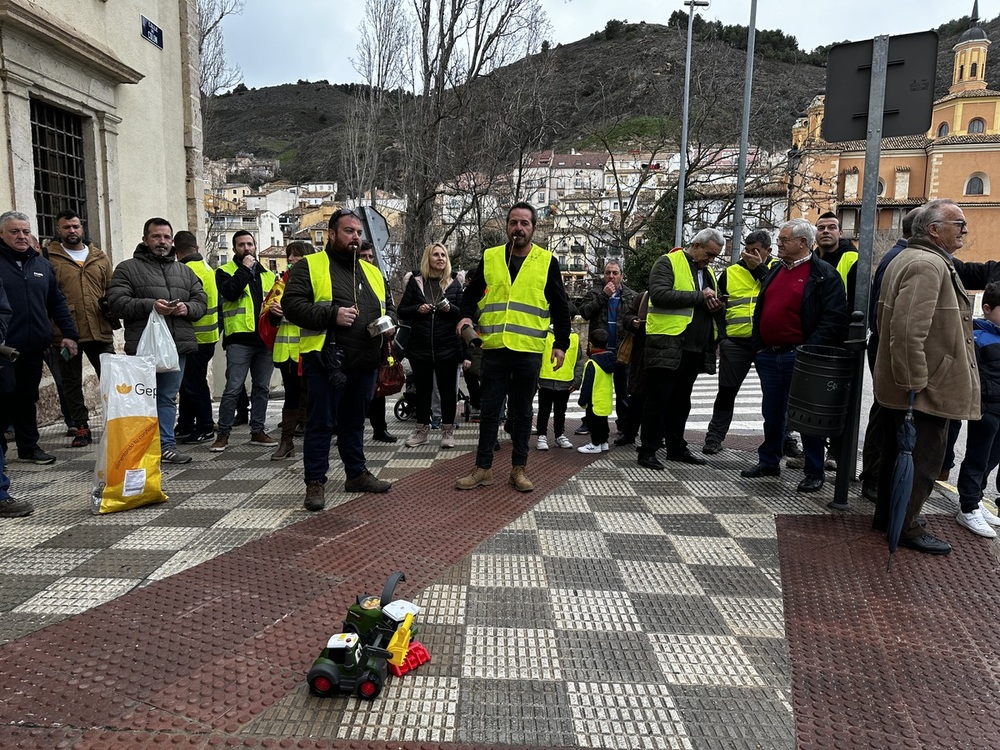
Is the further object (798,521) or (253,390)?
(253,390)

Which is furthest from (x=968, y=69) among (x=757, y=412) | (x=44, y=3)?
(x=44, y=3)

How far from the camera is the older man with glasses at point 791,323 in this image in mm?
5387

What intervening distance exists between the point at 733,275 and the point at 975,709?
4.69 metres

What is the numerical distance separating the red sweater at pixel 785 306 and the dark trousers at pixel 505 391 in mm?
2022

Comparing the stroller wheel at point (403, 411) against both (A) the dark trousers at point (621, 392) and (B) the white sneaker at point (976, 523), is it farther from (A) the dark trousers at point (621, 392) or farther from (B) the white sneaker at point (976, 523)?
(B) the white sneaker at point (976, 523)

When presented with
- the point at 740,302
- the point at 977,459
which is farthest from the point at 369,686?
the point at 740,302

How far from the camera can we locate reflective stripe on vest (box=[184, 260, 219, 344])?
727cm

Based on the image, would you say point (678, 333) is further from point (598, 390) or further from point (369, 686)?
point (369, 686)

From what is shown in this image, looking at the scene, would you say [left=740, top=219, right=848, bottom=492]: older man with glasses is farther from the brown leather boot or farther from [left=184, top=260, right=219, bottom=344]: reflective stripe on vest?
[left=184, top=260, right=219, bottom=344]: reflective stripe on vest

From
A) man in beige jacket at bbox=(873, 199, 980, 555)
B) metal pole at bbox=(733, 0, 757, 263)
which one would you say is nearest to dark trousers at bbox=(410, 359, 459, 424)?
man in beige jacket at bbox=(873, 199, 980, 555)

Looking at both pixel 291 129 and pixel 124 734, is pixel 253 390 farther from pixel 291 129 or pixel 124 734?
pixel 291 129

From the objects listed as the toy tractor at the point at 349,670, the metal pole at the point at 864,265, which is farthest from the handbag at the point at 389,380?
the toy tractor at the point at 349,670

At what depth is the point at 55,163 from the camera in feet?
29.0

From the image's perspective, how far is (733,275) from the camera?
6746mm
